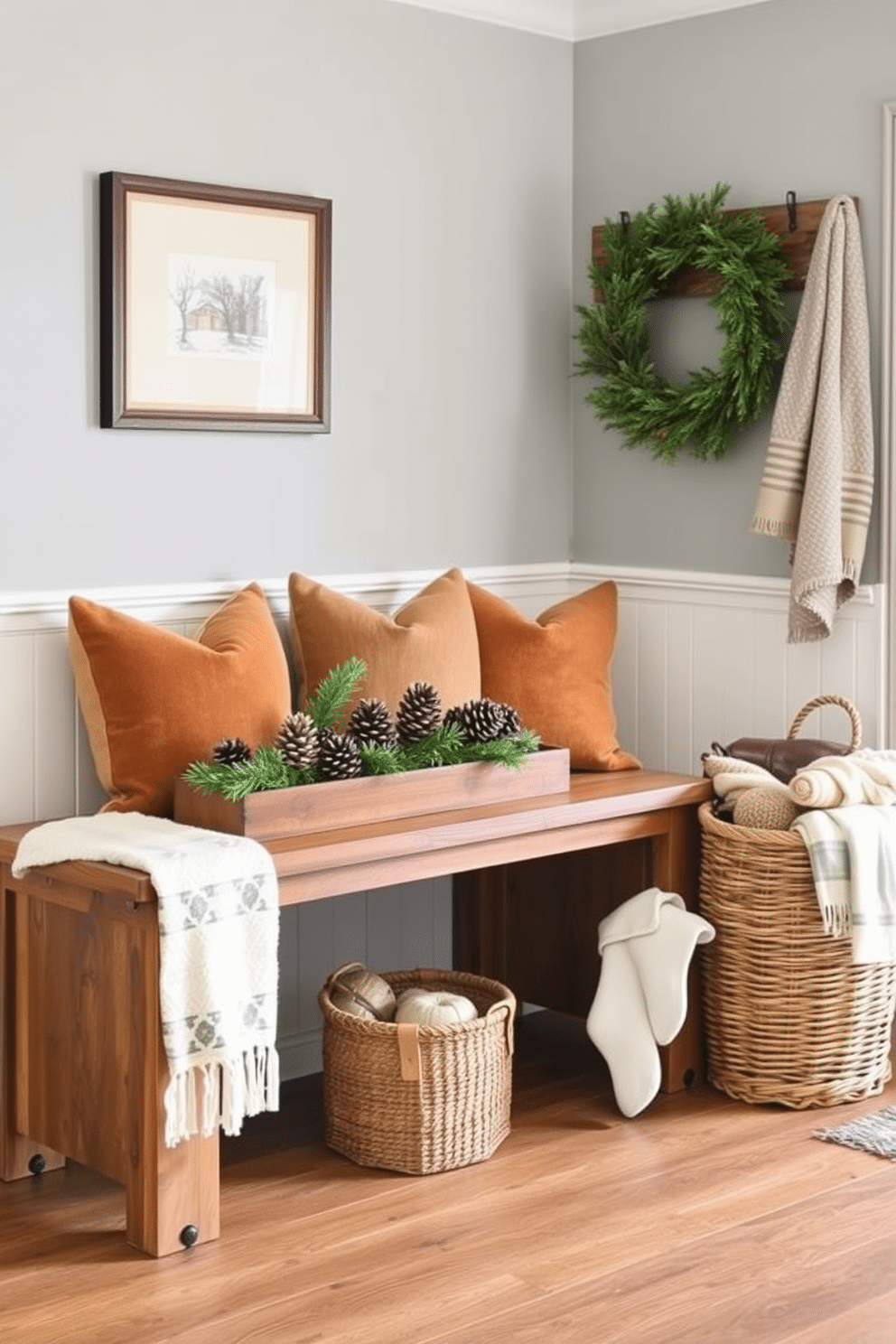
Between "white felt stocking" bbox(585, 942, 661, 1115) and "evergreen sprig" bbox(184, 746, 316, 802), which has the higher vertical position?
"evergreen sprig" bbox(184, 746, 316, 802)

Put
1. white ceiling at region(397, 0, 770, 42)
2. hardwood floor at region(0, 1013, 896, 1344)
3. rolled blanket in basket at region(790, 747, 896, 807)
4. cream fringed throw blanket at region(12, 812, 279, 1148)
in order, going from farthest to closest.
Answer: white ceiling at region(397, 0, 770, 42)
rolled blanket in basket at region(790, 747, 896, 807)
cream fringed throw blanket at region(12, 812, 279, 1148)
hardwood floor at region(0, 1013, 896, 1344)

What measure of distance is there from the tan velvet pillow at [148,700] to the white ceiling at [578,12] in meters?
1.61

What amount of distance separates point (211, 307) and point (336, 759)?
99 cm

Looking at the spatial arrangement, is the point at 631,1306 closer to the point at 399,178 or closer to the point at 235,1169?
the point at 235,1169

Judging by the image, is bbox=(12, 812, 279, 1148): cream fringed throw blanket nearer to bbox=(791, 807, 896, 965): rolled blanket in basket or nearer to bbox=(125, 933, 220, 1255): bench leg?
bbox=(125, 933, 220, 1255): bench leg

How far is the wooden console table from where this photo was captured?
9.37 feet

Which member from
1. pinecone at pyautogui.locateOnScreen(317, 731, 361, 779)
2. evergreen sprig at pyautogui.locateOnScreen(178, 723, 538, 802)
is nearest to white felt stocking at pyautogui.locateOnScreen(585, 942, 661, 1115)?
evergreen sprig at pyautogui.locateOnScreen(178, 723, 538, 802)

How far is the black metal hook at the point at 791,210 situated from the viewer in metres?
3.87

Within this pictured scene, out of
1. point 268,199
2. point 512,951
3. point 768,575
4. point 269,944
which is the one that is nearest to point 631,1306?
point 269,944

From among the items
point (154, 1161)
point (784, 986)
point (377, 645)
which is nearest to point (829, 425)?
point (377, 645)

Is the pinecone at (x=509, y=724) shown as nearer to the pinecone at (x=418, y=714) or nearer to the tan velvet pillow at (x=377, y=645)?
the pinecone at (x=418, y=714)

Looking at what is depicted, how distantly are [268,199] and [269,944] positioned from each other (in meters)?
1.58

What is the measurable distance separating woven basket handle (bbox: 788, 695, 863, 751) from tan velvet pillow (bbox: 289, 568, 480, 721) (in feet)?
2.25

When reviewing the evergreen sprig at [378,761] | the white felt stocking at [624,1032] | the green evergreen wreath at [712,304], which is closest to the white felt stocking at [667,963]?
the white felt stocking at [624,1032]
